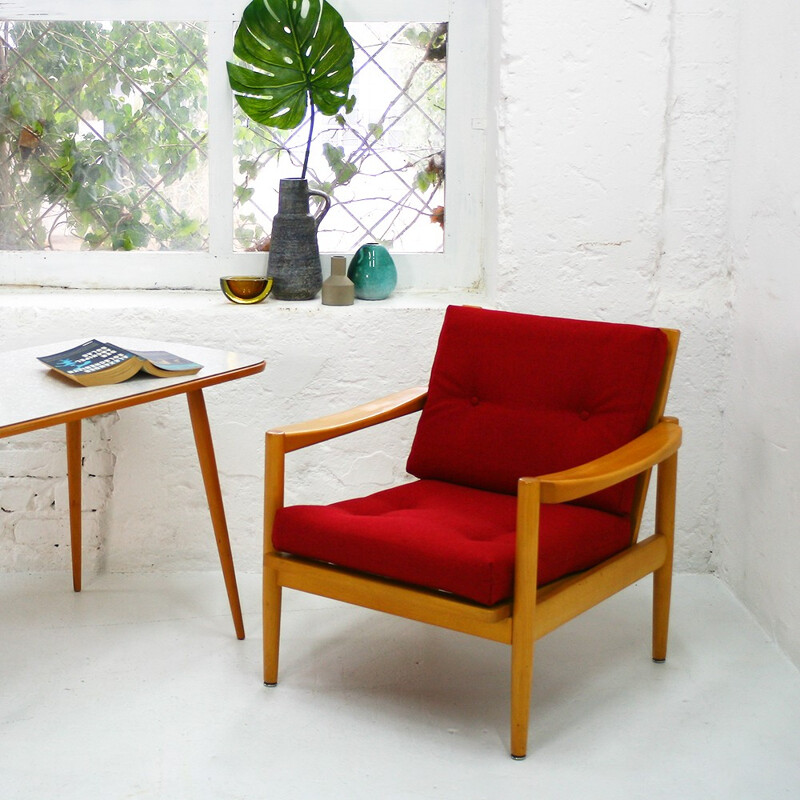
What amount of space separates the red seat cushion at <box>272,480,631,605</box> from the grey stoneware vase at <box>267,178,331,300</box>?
0.85 meters

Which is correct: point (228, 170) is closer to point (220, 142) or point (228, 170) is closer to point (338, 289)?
point (220, 142)

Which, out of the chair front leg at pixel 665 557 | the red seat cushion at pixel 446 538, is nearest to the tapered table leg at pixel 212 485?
the red seat cushion at pixel 446 538

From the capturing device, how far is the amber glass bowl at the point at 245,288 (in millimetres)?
2817

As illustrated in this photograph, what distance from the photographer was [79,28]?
116 inches

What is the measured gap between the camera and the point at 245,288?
282cm

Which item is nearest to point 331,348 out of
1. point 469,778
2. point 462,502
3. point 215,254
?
point 215,254

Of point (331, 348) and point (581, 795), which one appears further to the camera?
point (331, 348)

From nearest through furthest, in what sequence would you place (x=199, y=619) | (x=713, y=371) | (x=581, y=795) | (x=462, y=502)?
(x=581, y=795) → (x=462, y=502) → (x=199, y=619) → (x=713, y=371)

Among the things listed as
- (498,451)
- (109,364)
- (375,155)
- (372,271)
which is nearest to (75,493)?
(109,364)

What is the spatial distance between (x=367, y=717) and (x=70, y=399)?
857 mm

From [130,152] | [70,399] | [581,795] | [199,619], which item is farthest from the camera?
[130,152]

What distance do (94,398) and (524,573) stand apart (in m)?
0.89

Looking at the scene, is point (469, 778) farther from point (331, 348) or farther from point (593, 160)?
point (593, 160)

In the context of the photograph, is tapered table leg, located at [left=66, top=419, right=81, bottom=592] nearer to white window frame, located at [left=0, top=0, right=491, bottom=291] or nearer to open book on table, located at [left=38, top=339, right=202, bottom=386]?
open book on table, located at [left=38, top=339, right=202, bottom=386]
